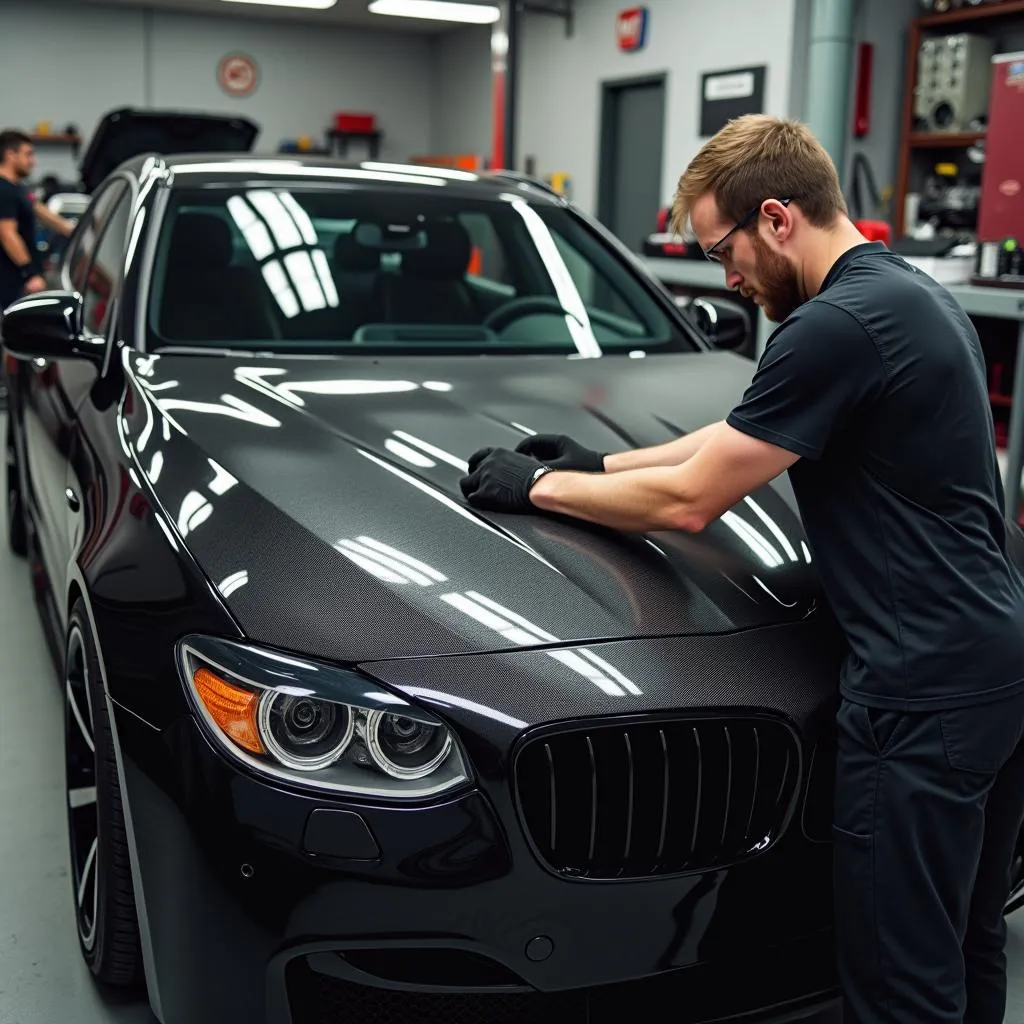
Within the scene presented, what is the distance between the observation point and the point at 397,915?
1.19 meters

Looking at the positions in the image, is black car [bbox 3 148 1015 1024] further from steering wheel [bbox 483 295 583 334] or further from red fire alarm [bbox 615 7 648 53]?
red fire alarm [bbox 615 7 648 53]

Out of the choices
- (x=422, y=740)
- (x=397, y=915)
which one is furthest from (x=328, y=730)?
(x=397, y=915)

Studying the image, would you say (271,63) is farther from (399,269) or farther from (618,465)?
(618,465)

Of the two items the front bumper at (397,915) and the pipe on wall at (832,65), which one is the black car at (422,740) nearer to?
the front bumper at (397,915)

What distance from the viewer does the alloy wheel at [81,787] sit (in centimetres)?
167

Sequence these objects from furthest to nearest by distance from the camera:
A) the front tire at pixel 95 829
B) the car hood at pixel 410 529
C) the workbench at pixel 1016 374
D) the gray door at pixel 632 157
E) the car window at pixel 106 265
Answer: the gray door at pixel 632 157 → the workbench at pixel 1016 374 → the car window at pixel 106 265 → the front tire at pixel 95 829 → the car hood at pixel 410 529

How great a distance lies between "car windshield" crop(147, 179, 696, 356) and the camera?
2326 mm

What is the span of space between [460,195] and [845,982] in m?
1.91

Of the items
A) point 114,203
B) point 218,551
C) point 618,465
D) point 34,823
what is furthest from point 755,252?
point 114,203

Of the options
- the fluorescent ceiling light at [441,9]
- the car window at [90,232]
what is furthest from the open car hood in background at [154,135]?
the fluorescent ceiling light at [441,9]

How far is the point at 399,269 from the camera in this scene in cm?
256

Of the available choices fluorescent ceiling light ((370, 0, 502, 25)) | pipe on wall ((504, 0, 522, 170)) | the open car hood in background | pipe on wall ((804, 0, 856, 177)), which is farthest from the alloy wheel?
fluorescent ceiling light ((370, 0, 502, 25))

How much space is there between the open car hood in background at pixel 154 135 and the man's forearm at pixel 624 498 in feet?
17.3

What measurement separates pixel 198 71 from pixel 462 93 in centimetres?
281
